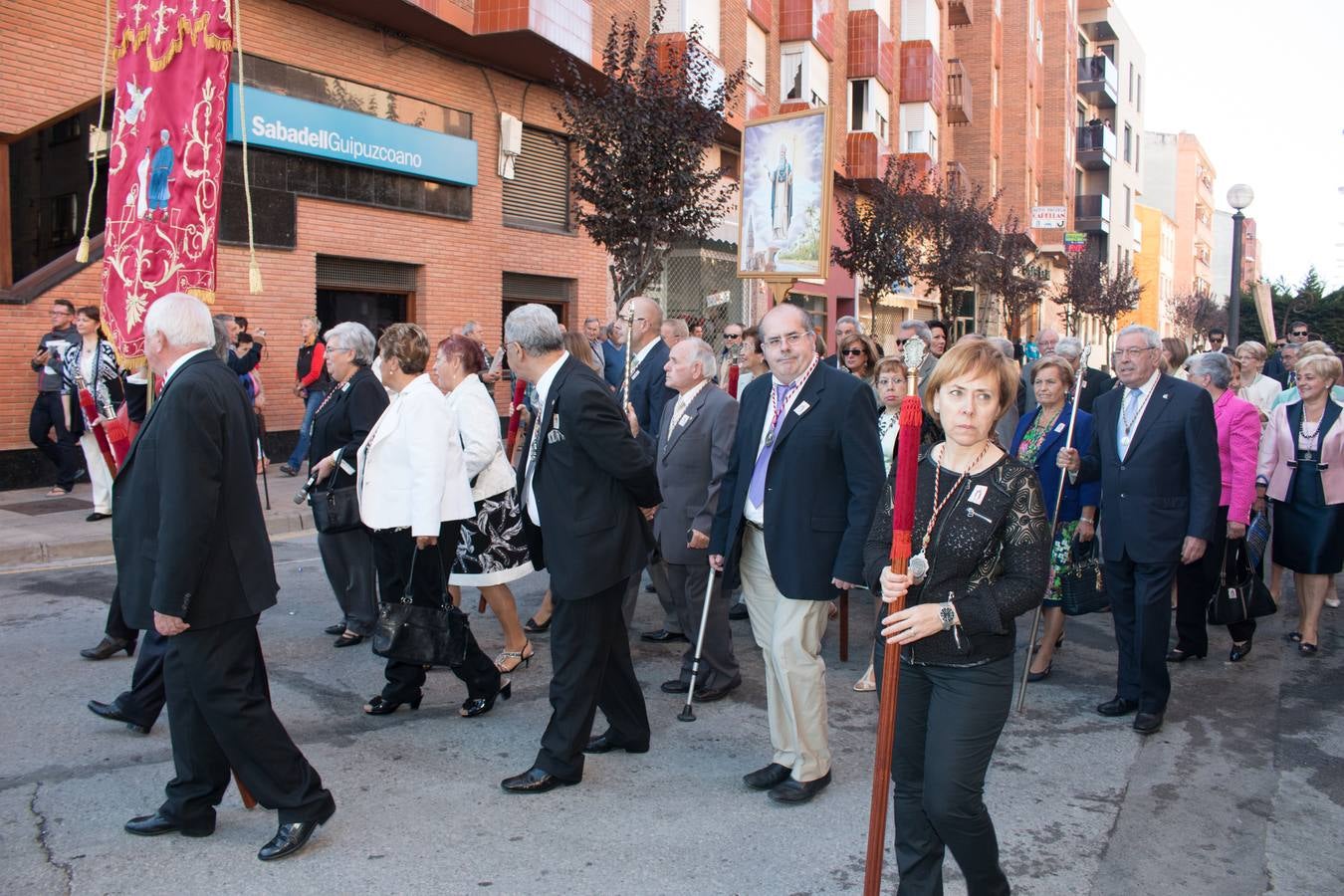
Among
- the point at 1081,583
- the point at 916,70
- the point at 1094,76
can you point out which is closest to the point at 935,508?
the point at 1081,583

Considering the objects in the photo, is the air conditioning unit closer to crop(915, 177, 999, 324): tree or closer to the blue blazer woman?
crop(915, 177, 999, 324): tree

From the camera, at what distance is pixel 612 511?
4.66 metres

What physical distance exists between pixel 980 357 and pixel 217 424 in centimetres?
252

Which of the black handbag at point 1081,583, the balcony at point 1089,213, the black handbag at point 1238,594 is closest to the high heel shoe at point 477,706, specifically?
the black handbag at point 1081,583

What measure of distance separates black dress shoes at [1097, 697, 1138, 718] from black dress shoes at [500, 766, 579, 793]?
2936mm

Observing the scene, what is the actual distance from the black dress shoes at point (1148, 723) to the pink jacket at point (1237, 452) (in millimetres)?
1897

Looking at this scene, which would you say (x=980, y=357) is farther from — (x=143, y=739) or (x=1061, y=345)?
(x=1061, y=345)

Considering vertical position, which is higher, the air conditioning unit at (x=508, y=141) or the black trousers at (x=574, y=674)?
the air conditioning unit at (x=508, y=141)

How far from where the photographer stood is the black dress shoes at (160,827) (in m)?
4.05

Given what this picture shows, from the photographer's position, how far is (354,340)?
6500 mm

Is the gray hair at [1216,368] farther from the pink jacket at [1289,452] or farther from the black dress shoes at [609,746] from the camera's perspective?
the black dress shoes at [609,746]

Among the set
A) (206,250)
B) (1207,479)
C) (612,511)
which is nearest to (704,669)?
(612,511)

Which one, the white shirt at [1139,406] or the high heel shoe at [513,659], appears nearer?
the white shirt at [1139,406]

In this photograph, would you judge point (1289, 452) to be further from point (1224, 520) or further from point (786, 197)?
point (786, 197)
